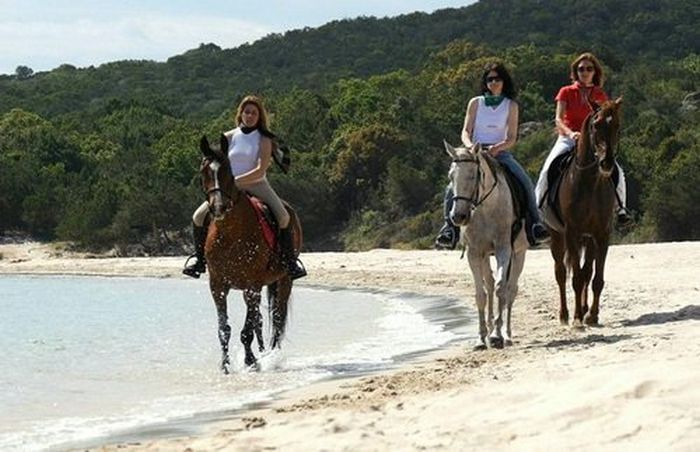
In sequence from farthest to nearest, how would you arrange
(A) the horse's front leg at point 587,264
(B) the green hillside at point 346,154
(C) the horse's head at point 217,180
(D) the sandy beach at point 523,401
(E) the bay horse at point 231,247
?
(B) the green hillside at point 346,154 < (A) the horse's front leg at point 587,264 < (E) the bay horse at point 231,247 < (C) the horse's head at point 217,180 < (D) the sandy beach at point 523,401

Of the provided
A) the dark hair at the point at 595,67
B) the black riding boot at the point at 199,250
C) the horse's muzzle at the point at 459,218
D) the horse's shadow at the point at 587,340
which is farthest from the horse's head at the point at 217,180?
the dark hair at the point at 595,67

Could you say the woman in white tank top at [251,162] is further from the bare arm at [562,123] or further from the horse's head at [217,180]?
the bare arm at [562,123]

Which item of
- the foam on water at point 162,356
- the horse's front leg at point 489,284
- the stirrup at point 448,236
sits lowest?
the foam on water at point 162,356

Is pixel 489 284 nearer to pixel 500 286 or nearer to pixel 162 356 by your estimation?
pixel 500 286

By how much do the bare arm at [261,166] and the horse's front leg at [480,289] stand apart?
2.08 m

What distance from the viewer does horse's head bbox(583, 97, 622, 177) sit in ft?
37.3

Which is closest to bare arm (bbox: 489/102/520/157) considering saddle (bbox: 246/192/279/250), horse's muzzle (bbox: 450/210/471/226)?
horse's muzzle (bbox: 450/210/471/226)


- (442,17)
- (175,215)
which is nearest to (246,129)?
(175,215)

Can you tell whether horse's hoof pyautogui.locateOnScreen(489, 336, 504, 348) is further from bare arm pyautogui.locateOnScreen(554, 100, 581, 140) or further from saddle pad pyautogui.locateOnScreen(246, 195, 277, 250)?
bare arm pyautogui.locateOnScreen(554, 100, 581, 140)

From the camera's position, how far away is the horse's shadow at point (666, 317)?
1162cm

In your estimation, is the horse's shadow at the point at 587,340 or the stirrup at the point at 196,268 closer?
the horse's shadow at the point at 587,340

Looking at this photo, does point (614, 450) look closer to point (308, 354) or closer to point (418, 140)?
point (308, 354)

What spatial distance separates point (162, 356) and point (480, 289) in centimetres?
379

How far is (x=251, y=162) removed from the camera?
11.2 meters
